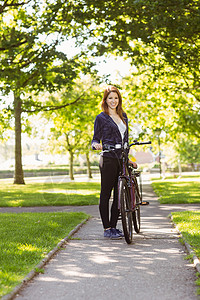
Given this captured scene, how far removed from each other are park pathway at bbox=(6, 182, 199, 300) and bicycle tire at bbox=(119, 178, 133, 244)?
16cm

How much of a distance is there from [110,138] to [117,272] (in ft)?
7.75

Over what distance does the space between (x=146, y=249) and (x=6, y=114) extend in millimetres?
19092

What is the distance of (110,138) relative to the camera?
20.6 ft

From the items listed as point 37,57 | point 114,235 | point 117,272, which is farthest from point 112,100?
point 37,57

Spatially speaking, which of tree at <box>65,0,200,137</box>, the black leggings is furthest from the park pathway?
tree at <box>65,0,200,137</box>

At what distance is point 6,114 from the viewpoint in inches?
925

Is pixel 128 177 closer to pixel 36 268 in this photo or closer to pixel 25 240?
pixel 25 240

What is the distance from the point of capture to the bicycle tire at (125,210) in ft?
18.8

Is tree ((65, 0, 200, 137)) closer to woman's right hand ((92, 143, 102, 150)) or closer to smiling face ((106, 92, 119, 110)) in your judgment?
smiling face ((106, 92, 119, 110))

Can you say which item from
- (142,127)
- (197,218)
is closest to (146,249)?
(197,218)

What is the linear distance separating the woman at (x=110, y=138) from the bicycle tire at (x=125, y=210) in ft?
0.98

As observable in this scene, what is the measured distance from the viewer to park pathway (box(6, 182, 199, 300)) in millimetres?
3693

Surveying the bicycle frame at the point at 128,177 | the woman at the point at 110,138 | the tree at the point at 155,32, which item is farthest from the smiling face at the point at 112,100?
→ the tree at the point at 155,32

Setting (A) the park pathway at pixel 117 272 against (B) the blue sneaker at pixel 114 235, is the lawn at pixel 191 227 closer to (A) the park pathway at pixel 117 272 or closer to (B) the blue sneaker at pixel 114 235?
(A) the park pathway at pixel 117 272
